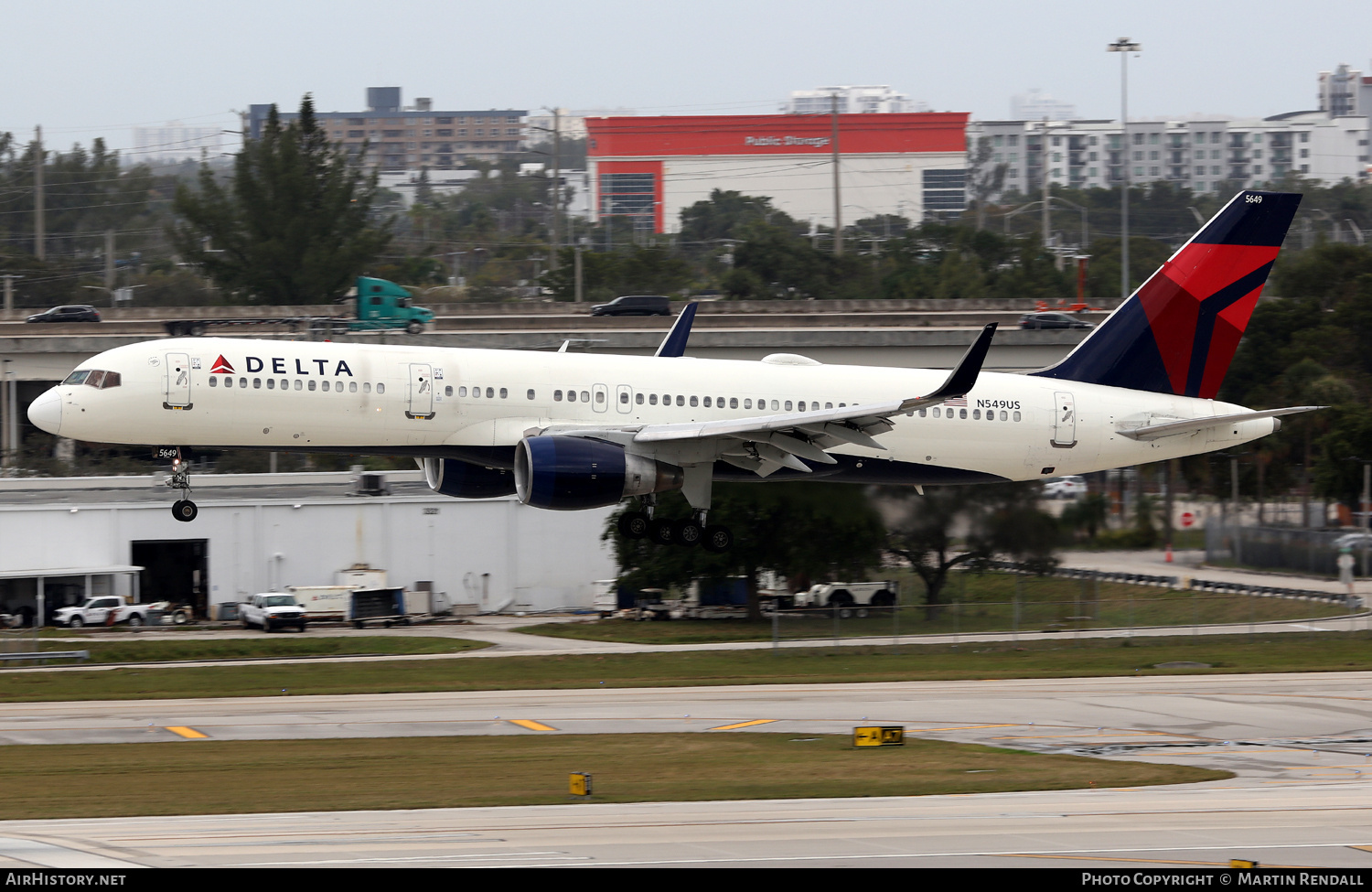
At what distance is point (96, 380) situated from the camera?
3566 centimetres

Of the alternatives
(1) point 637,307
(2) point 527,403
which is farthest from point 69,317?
(2) point 527,403

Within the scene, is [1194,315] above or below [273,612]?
above

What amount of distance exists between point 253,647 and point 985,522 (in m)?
25.5

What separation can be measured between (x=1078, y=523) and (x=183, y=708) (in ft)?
97.3

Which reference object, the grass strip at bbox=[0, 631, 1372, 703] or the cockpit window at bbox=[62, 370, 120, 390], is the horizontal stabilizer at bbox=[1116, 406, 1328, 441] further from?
the cockpit window at bbox=[62, 370, 120, 390]

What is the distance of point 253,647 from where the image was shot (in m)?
51.4

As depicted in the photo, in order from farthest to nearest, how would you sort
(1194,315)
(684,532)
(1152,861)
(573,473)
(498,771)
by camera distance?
1. (1194,315)
2. (684,532)
3. (573,473)
4. (498,771)
5. (1152,861)

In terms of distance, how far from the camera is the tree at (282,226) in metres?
116

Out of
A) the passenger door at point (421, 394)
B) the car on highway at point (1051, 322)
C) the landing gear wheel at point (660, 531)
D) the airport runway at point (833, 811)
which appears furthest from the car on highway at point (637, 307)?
the airport runway at point (833, 811)

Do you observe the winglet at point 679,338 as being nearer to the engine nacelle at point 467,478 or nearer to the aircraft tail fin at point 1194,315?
the engine nacelle at point 467,478

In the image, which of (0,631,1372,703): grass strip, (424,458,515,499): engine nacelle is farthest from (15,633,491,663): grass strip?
(424,458,515,499): engine nacelle

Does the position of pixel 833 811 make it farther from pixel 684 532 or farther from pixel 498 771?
pixel 684 532
